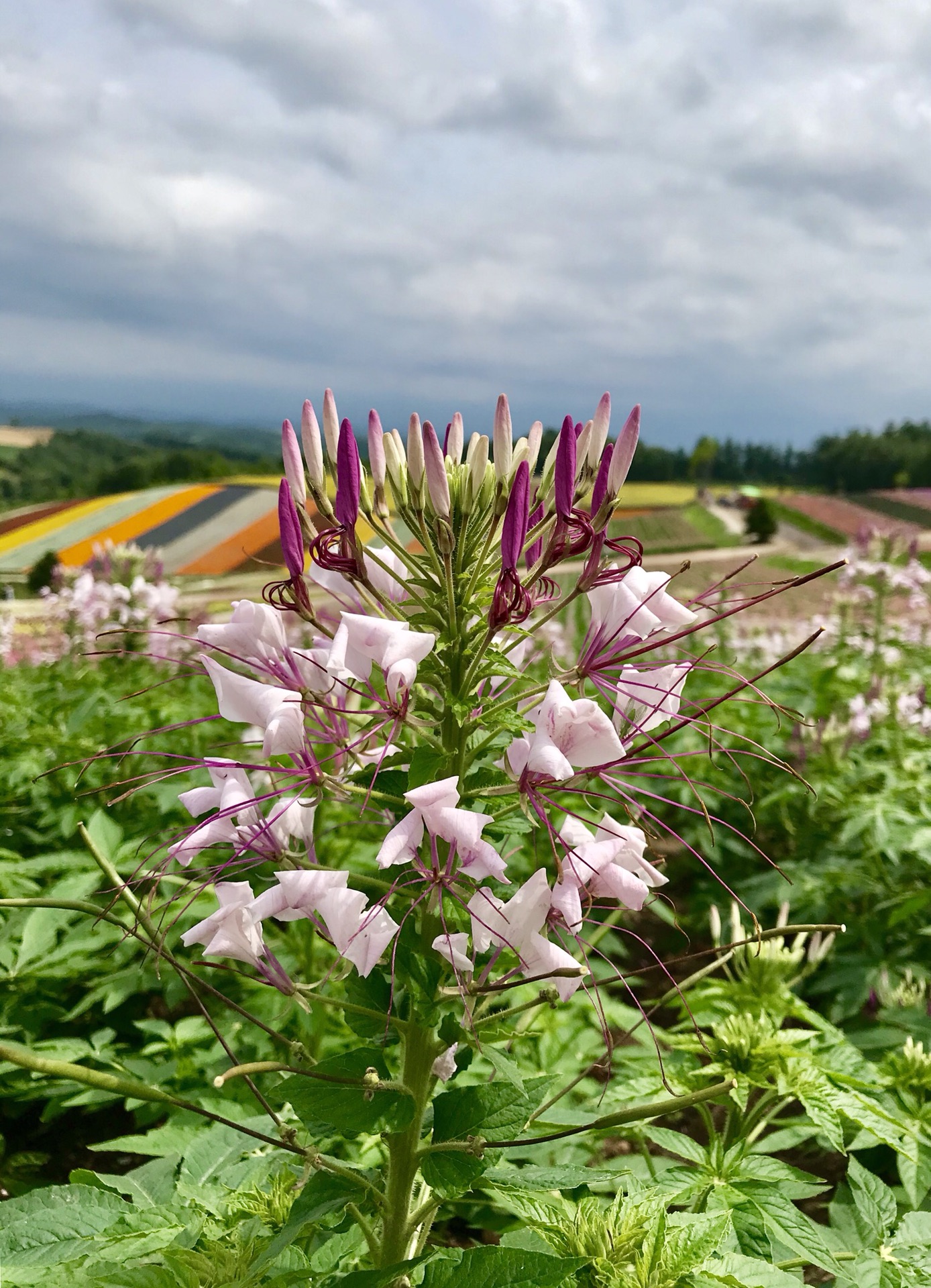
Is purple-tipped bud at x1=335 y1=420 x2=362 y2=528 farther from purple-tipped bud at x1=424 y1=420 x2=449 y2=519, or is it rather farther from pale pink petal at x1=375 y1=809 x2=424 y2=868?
pale pink petal at x1=375 y1=809 x2=424 y2=868

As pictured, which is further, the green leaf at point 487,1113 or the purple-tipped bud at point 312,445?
the purple-tipped bud at point 312,445

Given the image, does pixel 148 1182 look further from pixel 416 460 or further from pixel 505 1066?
pixel 416 460

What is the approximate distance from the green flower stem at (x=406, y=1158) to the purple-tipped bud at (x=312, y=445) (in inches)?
36.5

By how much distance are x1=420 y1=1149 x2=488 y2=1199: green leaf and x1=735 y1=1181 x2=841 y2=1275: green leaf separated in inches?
23.5

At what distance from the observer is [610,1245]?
4.57 ft

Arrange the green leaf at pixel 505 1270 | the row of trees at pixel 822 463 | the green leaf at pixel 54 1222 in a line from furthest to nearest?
the row of trees at pixel 822 463 → the green leaf at pixel 54 1222 → the green leaf at pixel 505 1270

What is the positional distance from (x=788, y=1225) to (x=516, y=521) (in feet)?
4.37

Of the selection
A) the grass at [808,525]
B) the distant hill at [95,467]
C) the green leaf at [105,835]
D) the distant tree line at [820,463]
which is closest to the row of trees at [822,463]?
the distant tree line at [820,463]

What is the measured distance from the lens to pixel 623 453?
53.5 inches

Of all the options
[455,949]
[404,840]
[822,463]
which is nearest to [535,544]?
[404,840]

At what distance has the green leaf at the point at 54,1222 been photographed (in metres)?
1.40

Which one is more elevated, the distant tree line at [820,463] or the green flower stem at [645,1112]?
the distant tree line at [820,463]

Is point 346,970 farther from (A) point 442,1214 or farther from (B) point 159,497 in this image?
(B) point 159,497

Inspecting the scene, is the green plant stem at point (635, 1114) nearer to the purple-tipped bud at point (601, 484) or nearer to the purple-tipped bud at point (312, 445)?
the purple-tipped bud at point (601, 484)
